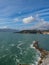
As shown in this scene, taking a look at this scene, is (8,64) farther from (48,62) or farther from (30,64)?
(48,62)

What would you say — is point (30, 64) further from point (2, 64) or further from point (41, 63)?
point (2, 64)

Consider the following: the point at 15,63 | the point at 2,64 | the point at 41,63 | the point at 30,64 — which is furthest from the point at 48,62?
the point at 2,64

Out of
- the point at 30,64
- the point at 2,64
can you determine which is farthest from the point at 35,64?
the point at 2,64

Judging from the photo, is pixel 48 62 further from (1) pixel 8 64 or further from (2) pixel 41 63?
(1) pixel 8 64

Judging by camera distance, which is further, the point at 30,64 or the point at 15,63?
the point at 15,63

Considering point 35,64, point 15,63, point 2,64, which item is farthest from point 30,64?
point 2,64

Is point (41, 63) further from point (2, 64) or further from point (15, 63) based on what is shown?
point (2, 64)

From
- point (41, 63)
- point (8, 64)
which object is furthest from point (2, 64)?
point (41, 63)
